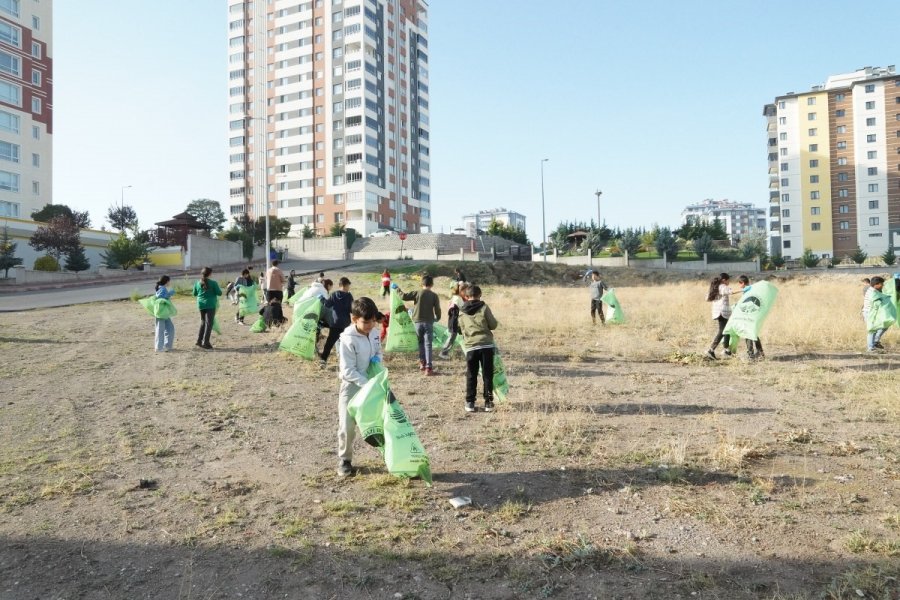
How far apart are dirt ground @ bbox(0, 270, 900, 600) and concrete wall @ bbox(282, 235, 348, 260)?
50.8 m

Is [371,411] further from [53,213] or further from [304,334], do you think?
[53,213]

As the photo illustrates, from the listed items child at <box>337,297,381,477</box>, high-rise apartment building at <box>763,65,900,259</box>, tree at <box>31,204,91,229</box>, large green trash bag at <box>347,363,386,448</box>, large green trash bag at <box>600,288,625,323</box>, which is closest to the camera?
large green trash bag at <box>347,363,386,448</box>

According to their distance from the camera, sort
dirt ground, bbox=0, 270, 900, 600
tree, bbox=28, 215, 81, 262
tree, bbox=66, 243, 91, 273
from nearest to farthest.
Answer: dirt ground, bbox=0, 270, 900, 600, tree, bbox=28, 215, 81, 262, tree, bbox=66, 243, 91, 273

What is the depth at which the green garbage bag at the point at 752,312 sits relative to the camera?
1098cm

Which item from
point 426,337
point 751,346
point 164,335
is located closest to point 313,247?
point 164,335

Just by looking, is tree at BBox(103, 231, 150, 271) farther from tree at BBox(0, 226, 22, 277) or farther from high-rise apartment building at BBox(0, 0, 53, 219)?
high-rise apartment building at BBox(0, 0, 53, 219)

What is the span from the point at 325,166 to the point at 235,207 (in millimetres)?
16394

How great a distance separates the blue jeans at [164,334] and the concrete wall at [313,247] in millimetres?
46549

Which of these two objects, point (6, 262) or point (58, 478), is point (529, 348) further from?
point (6, 262)

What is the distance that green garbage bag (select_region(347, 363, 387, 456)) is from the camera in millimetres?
5055

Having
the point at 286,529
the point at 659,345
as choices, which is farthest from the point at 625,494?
the point at 659,345

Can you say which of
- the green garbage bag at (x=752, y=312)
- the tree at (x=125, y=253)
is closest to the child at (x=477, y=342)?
the green garbage bag at (x=752, y=312)

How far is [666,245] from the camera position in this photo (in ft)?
191

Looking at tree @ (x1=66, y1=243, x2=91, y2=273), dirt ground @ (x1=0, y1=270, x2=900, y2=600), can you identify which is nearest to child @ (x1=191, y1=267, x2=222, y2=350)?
dirt ground @ (x1=0, y1=270, x2=900, y2=600)
